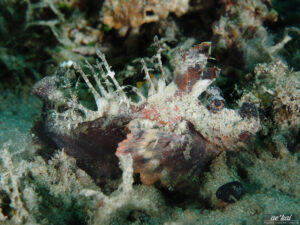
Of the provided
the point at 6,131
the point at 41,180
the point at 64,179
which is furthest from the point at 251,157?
the point at 6,131

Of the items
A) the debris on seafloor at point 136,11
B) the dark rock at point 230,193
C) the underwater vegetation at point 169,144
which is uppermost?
the debris on seafloor at point 136,11

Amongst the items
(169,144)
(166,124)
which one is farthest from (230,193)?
(166,124)

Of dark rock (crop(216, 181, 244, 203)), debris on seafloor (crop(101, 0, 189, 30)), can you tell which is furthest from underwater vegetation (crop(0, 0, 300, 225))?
debris on seafloor (crop(101, 0, 189, 30))

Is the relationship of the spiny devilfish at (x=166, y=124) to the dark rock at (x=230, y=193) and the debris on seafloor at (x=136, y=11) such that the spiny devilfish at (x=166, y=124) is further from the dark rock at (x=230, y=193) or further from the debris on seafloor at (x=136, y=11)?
the debris on seafloor at (x=136, y=11)

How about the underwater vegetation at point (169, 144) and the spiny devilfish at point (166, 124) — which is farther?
the spiny devilfish at point (166, 124)

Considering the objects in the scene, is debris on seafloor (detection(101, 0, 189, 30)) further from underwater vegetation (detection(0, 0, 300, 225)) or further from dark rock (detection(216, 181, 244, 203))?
dark rock (detection(216, 181, 244, 203))

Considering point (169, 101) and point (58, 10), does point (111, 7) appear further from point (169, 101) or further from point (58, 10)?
point (169, 101)

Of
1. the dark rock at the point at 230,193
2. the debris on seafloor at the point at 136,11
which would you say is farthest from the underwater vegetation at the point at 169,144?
the debris on seafloor at the point at 136,11

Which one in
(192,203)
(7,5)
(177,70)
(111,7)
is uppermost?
(7,5)
